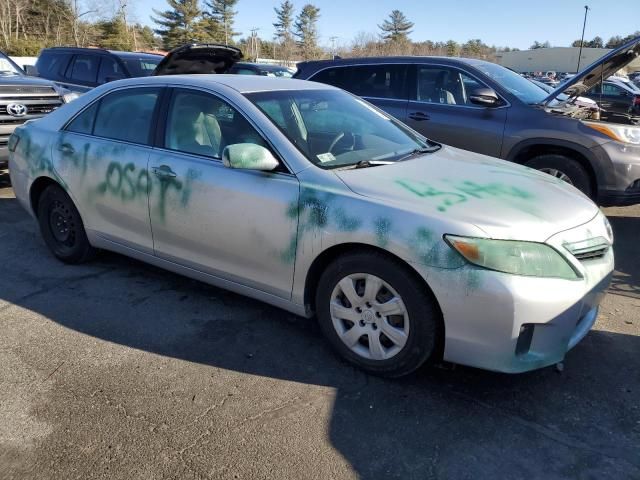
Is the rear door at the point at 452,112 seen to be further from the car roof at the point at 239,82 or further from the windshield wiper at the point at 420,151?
the car roof at the point at 239,82

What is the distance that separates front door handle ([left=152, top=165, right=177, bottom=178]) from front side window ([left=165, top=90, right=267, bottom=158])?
16cm

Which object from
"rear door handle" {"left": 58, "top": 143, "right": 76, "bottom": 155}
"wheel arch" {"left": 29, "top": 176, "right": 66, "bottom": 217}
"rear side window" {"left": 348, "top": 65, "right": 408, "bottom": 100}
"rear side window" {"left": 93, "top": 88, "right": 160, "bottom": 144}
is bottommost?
"wheel arch" {"left": 29, "top": 176, "right": 66, "bottom": 217}

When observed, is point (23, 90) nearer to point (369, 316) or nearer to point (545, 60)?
point (369, 316)

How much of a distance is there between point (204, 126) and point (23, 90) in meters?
4.94

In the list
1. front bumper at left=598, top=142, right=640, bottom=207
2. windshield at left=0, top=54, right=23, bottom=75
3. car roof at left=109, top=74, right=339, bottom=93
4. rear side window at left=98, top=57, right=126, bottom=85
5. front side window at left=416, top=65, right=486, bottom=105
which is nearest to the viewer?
car roof at left=109, top=74, right=339, bottom=93

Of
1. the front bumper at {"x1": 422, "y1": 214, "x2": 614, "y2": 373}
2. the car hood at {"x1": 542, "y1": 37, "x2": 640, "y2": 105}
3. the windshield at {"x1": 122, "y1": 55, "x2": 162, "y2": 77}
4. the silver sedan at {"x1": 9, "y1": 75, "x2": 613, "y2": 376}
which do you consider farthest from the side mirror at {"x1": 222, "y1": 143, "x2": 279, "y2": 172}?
the windshield at {"x1": 122, "y1": 55, "x2": 162, "y2": 77}

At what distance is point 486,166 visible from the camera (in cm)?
357

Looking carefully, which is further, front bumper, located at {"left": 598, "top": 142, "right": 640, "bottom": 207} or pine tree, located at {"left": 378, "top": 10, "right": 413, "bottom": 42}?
pine tree, located at {"left": 378, "top": 10, "right": 413, "bottom": 42}

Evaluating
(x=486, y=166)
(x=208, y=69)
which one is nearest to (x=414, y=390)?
(x=486, y=166)

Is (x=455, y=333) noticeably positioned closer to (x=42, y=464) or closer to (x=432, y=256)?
(x=432, y=256)

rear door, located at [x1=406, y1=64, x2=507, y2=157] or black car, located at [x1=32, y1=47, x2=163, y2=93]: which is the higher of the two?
black car, located at [x1=32, y1=47, x2=163, y2=93]

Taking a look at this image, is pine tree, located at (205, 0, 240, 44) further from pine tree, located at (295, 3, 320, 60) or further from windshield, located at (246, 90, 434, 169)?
windshield, located at (246, 90, 434, 169)

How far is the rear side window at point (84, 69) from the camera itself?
1010cm

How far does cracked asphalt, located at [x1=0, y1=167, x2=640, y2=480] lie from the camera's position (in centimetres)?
241
